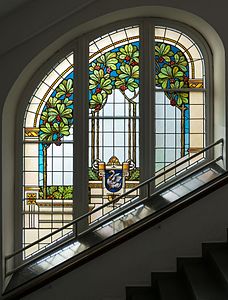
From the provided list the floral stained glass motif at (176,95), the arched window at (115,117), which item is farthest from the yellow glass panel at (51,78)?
the floral stained glass motif at (176,95)

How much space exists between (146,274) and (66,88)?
1.85m

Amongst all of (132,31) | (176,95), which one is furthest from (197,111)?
(132,31)

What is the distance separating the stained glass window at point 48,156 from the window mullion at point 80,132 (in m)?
0.06

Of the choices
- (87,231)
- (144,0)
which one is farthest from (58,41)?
(87,231)

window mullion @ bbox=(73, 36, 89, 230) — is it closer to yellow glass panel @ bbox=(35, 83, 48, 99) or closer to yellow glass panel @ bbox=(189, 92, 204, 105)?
yellow glass panel @ bbox=(35, 83, 48, 99)

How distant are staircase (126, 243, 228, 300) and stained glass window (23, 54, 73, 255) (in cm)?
104

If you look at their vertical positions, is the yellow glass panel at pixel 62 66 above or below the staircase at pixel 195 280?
above

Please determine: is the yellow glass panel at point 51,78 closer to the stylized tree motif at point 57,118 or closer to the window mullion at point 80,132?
the stylized tree motif at point 57,118

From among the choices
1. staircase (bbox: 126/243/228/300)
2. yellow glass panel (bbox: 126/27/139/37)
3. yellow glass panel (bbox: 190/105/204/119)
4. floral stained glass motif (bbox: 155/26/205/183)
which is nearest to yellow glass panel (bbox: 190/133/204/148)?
floral stained glass motif (bbox: 155/26/205/183)

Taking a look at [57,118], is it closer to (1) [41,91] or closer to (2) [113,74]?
(1) [41,91]

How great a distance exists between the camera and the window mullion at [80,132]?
5.00 meters

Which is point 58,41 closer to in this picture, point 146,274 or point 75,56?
point 75,56

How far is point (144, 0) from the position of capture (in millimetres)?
4699

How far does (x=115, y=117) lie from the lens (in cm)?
506
